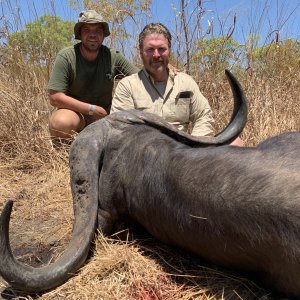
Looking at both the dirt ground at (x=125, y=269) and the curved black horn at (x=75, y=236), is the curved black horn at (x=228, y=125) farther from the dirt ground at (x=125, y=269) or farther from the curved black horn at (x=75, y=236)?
the dirt ground at (x=125, y=269)

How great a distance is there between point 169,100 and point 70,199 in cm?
132

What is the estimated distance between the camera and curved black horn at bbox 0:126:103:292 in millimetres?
2844

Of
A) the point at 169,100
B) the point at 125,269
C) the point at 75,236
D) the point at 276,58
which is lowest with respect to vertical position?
the point at 125,269

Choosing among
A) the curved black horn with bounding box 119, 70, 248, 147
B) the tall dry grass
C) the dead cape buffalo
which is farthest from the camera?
the curved black horn with bounding box 119, 70, 248, 147

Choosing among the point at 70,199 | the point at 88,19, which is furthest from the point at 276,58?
the point at 70,199

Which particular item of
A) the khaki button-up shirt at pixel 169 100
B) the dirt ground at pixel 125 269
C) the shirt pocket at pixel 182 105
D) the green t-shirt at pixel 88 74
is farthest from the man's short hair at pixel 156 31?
the dirt ground at pixel 125 269

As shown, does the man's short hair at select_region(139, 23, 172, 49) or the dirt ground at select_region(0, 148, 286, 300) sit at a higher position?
the man's short hair at select_region(139, 23, 172, 49)

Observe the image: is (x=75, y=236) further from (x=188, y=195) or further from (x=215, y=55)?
(x=215, y=55)

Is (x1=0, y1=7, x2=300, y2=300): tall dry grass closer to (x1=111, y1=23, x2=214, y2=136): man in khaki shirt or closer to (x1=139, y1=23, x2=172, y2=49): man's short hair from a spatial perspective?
(x1=111, y1=23, x2=214, y2=136): man in khaki shirt

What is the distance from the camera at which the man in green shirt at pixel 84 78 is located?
5699mm

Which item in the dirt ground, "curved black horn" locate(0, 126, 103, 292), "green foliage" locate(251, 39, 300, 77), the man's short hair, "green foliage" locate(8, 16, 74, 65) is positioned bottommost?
the dirt ground

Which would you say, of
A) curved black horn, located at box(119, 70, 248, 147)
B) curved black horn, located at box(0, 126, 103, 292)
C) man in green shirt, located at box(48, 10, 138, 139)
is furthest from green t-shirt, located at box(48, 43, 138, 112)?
curved black horn, located at box(0, 126, 103, 292)

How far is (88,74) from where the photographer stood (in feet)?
19.4

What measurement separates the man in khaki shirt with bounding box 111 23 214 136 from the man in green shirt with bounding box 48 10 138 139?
94 cm
